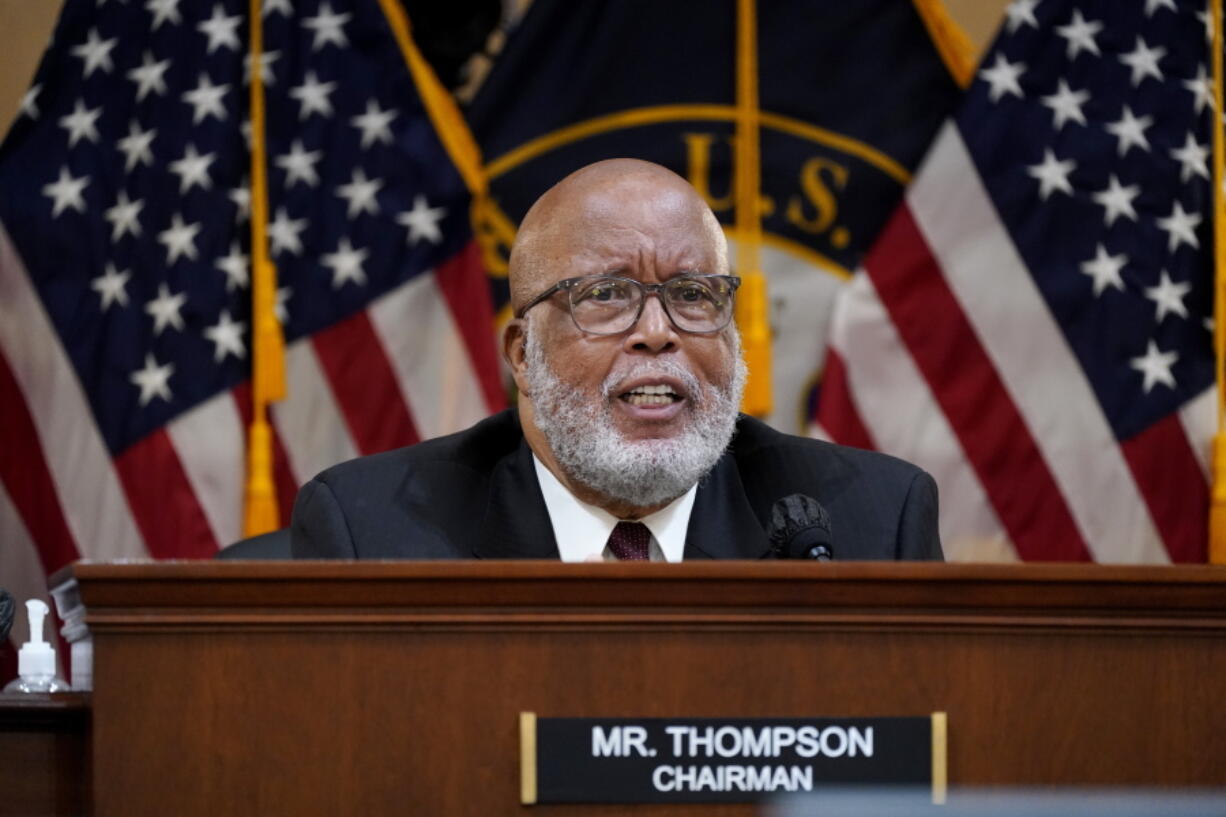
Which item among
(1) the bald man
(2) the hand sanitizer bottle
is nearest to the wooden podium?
(2) the hand sanitizer bottle

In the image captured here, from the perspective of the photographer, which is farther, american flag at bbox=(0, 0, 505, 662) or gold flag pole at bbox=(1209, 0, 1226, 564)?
american flag at bbox=(0, 0, 505, 662)

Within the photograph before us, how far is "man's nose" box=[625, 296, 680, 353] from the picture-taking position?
2586mm

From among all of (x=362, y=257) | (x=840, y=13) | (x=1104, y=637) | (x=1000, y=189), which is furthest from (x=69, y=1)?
(x=1104, y=637)

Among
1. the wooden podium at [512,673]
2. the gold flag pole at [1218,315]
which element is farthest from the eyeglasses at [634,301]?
the gold flag pole at [1218,315]

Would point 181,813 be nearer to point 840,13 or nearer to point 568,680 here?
point 568,680

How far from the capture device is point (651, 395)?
2.62 m

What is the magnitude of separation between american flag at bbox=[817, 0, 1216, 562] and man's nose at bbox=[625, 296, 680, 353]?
1.89 metres

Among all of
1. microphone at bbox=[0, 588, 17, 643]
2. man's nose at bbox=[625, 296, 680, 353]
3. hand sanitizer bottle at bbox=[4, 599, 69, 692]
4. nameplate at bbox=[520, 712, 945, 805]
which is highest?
man's nose at bbox=[625, 296, 680, 353]

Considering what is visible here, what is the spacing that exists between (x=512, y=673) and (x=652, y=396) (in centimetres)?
106

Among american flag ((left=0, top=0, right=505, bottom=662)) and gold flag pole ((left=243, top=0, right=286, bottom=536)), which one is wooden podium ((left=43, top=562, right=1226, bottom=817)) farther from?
american flag ((left=0, top=0, right=505, bottom=662))

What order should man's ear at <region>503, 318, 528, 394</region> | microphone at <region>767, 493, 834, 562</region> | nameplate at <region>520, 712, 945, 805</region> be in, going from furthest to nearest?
man's ear at <region>503, 318, 528, 394</region>, microphone at <region>767, 493, 834, 562</region>, nameplate at <region>520, 712, 945, 805</region>

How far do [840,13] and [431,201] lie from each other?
4.01 ft

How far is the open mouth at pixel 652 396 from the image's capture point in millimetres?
2613

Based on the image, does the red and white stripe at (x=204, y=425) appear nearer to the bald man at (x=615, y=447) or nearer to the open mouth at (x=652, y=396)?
the bald man at (x=615, y=447)
